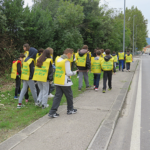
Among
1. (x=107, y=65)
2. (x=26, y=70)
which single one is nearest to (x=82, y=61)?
(x=107, y=65)

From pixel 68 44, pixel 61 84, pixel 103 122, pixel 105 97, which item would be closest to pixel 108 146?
pixel 103 122

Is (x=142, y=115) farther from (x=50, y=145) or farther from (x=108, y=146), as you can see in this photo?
(x=50, y=145)

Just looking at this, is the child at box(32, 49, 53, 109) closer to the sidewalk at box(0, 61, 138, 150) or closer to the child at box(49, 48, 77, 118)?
the child at box(49, 48, 77, 118)

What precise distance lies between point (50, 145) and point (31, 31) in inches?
404

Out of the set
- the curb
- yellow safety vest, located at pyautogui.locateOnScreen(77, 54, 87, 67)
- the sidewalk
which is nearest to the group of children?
the sidewalk

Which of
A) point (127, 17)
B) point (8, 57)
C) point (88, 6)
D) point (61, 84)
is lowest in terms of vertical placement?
point (61, 84)

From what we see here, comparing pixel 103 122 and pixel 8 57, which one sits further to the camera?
pixel 8 57

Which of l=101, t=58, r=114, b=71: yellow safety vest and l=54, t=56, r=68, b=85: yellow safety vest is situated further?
l=101, t=58, r=114, b=71: yellow safety vest

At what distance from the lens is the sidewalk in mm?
3469

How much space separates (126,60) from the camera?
16.5 meters

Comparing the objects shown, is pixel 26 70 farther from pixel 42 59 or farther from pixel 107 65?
pixel 107 65

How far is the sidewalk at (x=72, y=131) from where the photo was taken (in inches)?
137

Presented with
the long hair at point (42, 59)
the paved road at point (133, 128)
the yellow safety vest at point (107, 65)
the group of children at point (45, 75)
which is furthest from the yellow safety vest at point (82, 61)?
the long hair at point (42, 59)

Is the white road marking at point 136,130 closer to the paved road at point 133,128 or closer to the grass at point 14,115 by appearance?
the paved road at point 133,128
